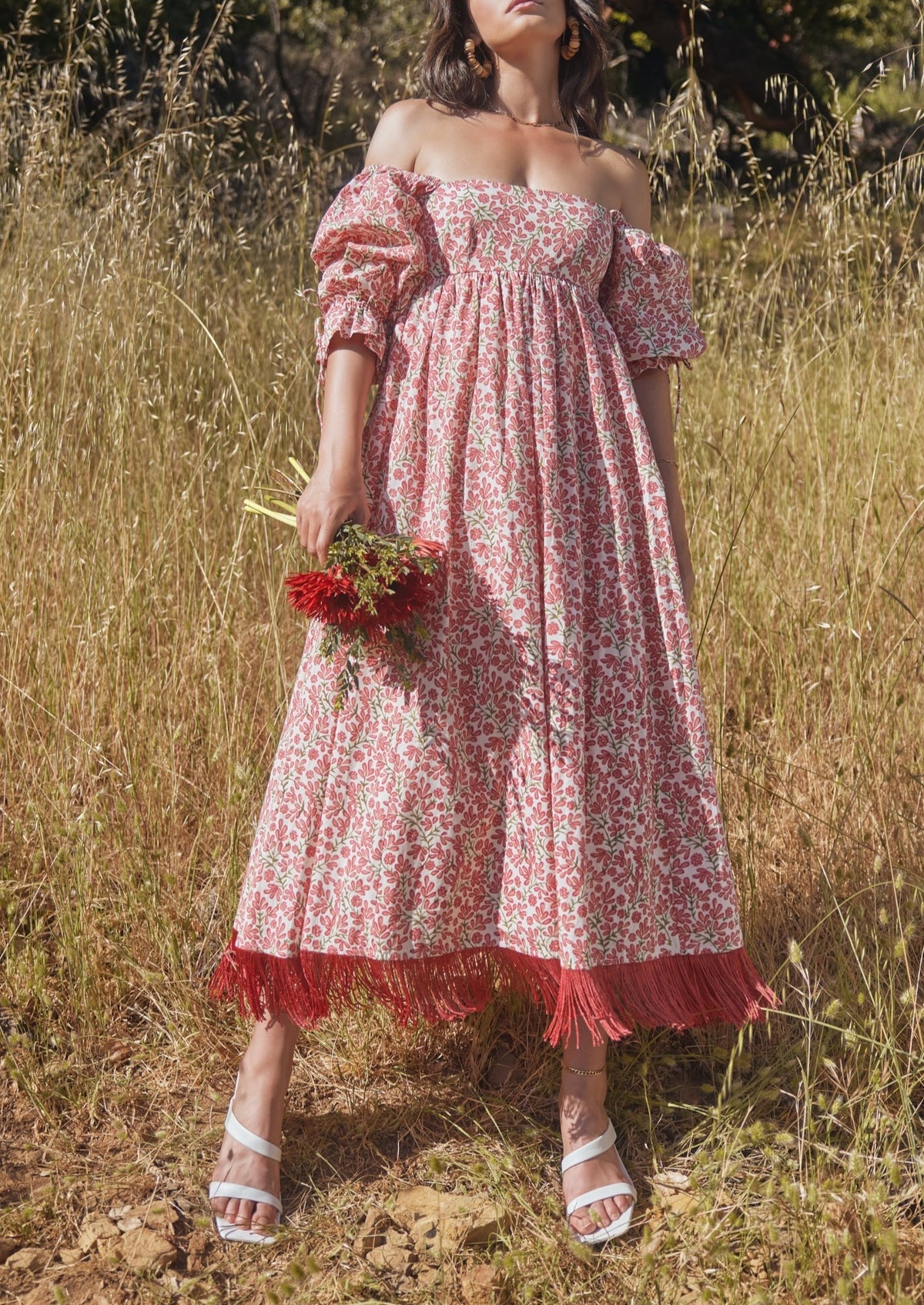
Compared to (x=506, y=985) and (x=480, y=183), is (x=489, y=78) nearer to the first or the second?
(x=480, y=183)

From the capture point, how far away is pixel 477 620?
1.61 m

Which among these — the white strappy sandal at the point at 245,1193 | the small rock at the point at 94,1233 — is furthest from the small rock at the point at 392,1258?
the small rock at the point at 94,1233

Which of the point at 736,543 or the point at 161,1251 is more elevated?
the point at 736,543

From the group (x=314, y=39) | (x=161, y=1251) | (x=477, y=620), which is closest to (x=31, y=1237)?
(x=161, y=1251)

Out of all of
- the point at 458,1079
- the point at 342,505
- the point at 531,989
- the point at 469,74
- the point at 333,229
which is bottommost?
the point at 458,1079

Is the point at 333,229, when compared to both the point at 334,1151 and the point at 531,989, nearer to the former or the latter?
the point at 531,989

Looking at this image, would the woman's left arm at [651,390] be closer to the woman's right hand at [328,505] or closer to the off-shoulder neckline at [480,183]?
the off-shoulder neckline at [480,183]

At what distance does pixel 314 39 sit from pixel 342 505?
11.0 meters

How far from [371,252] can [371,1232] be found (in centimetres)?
132

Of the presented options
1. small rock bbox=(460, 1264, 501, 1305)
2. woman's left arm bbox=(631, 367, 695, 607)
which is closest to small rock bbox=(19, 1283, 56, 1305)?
small rock bbox=(460, 1264, 501, 1305)

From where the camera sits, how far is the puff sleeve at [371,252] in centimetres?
161

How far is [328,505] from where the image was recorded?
158 cm

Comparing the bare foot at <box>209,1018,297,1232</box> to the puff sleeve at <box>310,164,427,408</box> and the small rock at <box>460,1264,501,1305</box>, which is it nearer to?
the small rock at <box>460,1264,501,1305</box>

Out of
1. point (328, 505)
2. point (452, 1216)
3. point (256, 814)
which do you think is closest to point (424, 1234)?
point (452, 1216)
